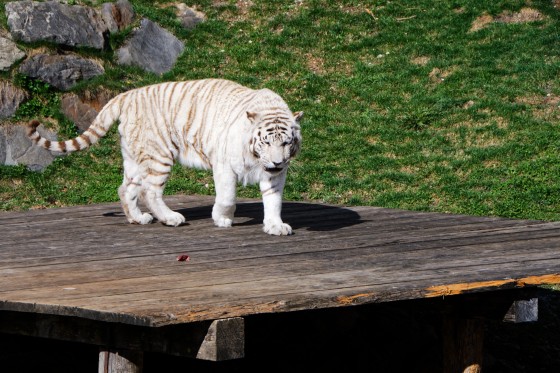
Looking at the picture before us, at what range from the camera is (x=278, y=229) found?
632 cm

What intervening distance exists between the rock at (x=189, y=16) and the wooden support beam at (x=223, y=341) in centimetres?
938

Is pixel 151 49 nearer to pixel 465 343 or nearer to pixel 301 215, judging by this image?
pixel 301 215

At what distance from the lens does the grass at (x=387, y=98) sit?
973 cm

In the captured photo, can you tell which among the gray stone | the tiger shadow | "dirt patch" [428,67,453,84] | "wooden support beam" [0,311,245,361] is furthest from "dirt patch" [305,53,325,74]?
"wooden support beam" [0,311,245,361]

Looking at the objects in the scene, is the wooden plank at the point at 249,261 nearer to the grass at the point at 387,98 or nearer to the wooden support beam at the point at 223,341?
the wooden support beam at the point at 223,341

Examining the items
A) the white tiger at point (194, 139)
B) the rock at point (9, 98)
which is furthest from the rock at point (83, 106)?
the white tiger at point (194, 139)

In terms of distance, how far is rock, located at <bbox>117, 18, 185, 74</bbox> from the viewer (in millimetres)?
11898

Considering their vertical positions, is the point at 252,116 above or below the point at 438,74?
above

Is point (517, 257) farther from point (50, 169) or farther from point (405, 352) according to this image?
point (50, 169)

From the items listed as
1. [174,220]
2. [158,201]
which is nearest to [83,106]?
[158,201]

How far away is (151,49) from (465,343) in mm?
7651

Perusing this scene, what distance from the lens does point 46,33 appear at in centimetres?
1120

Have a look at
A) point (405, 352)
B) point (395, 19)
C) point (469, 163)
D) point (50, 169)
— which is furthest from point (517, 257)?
point (395, 19)

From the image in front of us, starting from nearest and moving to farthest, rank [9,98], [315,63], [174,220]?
[174,220] < [9,98] < [315,63]
